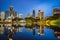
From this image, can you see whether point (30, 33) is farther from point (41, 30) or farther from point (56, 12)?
point (56, 12)

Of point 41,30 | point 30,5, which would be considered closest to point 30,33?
point 41,30

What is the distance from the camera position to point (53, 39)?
6.74 ft

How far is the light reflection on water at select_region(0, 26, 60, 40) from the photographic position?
205 cm

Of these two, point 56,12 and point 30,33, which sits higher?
point 56,12

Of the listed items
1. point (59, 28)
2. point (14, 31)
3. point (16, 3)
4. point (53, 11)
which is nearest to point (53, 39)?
point (59, 28)

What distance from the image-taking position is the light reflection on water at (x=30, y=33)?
6.73 ft

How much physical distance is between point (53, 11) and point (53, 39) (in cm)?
35

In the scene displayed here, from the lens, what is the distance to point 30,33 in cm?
207

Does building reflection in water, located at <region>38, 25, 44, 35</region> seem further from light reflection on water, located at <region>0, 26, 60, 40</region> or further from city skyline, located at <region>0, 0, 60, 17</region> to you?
city skyline, located at <region>0, 0, 60, 17</region>

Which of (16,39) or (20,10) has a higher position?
(20,10)

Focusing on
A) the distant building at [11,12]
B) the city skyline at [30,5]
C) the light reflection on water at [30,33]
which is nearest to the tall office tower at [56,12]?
the city skyline at [30,5]

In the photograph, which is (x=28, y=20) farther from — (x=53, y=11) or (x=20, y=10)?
(x=53, y=11)

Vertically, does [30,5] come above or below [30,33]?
above

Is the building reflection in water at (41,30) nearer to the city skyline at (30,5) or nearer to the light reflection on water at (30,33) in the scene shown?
the light reflection on water at (30,33)
